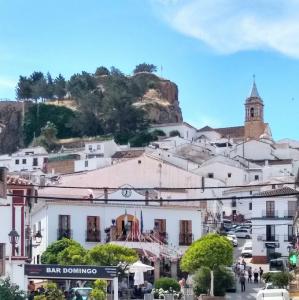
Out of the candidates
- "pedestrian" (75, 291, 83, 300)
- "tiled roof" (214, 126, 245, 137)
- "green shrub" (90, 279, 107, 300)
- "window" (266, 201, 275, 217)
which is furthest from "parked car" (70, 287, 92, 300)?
"tiled roof" (214, 126, 245, 137)

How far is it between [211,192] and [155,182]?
8765 mm

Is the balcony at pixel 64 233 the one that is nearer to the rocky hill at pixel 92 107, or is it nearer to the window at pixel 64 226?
the window at pixel 64 226

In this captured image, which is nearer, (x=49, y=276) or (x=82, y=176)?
(x=49, y=276)

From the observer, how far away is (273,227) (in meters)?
68.9

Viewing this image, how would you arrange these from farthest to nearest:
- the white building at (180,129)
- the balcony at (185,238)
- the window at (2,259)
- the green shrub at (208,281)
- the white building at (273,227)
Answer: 1. the white building at (180,129)
2. the white building at (273,227)
3. the balcony at (185,238)
4. the green shrub at (208,281)
5. the window at (2,259)

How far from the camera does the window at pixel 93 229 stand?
56812mm

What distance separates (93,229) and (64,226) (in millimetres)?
1898

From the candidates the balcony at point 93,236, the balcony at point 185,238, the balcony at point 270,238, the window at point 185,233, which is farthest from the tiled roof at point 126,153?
the balcony at point 93,236

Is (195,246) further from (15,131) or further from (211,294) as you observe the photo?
(15,131)

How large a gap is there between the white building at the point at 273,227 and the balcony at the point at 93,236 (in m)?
14.5

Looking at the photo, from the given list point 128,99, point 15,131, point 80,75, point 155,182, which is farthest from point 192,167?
point 80,75

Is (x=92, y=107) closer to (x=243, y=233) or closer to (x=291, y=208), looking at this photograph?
(x=243, y=233)

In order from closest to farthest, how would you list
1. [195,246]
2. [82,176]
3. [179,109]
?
[195,246] → [82,176] → [179,109]

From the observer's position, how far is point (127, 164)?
80.8 metres
